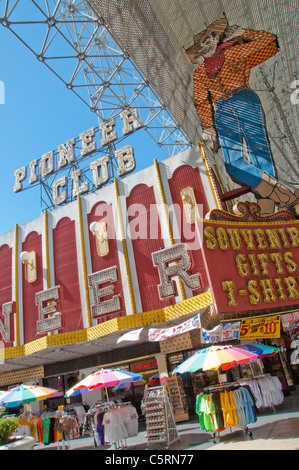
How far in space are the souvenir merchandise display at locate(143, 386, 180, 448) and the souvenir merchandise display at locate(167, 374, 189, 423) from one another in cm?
396

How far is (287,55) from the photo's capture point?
1748 cm

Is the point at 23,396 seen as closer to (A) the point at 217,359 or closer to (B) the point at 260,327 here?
(A) the point at 217,359

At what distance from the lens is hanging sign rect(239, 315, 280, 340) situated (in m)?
10.2

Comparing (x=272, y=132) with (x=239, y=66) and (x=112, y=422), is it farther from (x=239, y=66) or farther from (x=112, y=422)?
(x=112, y=422)

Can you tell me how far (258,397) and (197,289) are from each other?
15.0 feet

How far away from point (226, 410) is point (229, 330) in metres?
2.26

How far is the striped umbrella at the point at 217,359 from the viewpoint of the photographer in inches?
393

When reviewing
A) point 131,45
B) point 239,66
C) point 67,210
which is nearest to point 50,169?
point 67,210

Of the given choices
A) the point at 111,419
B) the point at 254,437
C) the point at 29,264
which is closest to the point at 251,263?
the point at 254,437

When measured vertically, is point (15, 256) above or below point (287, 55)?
below

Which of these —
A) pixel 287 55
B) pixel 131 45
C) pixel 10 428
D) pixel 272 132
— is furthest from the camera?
pixel 272 132


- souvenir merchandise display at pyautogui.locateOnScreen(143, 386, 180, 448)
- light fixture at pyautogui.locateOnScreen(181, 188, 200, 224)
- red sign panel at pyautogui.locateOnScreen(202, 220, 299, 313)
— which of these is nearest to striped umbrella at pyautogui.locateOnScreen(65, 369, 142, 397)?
souvenir merchandise display at pyautogui.locateOnScreen(143, 386, 180, 448)
